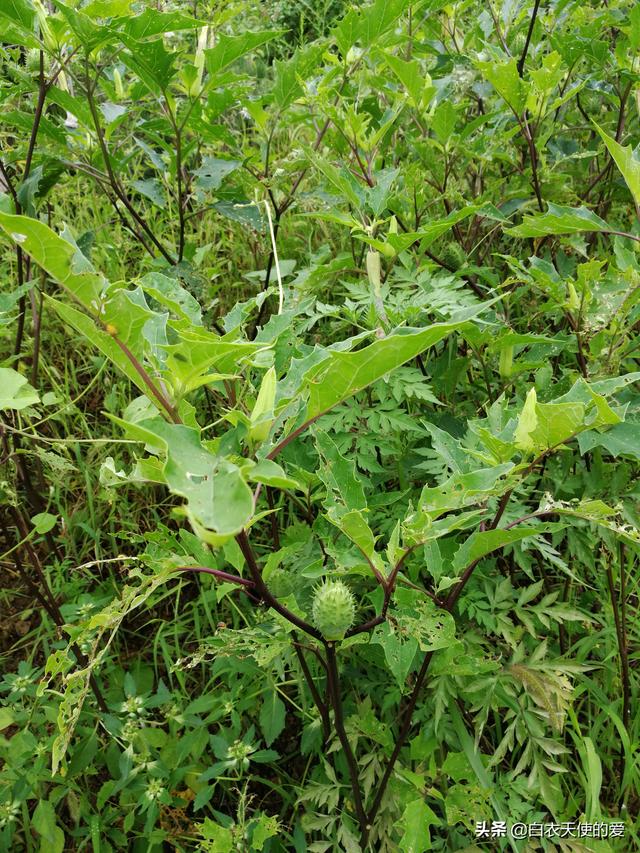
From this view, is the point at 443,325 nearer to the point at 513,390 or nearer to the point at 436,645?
the point at 436,645

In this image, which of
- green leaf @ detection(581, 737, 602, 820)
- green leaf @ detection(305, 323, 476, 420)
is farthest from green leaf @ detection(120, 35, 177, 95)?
green leaf @ detection(581, 737, 602, 820)

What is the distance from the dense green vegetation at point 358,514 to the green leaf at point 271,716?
0.01 meters

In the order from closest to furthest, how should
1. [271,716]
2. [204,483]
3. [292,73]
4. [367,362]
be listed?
1. [204,483]
2. [367,362]
3. [271,716]
4. [292,73]

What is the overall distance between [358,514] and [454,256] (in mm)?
1213

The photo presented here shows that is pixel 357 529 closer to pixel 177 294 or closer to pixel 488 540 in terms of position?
pixel 488 540

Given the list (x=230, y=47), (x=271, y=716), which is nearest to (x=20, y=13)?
(x=230, y=47)

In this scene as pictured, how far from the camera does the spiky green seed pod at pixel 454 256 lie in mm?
1907

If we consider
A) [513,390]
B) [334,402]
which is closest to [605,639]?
[513,390]

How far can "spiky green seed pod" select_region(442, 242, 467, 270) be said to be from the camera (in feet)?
6.26

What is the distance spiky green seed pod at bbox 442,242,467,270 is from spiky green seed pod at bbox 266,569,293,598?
1033mm

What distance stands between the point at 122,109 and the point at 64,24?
0.34 metres

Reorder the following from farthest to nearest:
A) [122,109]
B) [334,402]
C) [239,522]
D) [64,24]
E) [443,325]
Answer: [122,109] < [64,24] < [334,402] < [443,325] < [239,522]

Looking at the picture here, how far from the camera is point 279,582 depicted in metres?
1.43

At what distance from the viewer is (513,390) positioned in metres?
1.90
